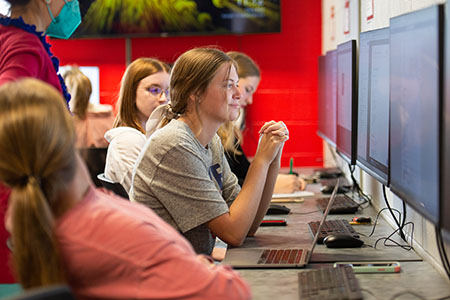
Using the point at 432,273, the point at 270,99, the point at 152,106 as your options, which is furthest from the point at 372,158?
the point at 270,99

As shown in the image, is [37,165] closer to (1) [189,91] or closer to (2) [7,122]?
(2) [7,122]

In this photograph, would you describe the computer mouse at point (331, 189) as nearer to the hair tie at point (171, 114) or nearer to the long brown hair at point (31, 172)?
the hair tie at point (171, 114)

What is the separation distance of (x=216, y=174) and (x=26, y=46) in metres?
0.78

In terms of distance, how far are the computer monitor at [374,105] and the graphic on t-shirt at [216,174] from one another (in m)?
0.53

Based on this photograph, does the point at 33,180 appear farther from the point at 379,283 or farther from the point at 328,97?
the point at 328,97

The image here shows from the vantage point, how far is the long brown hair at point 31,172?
1031mm

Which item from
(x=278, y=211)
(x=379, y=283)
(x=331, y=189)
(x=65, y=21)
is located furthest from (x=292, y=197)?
(x=379, y=283)

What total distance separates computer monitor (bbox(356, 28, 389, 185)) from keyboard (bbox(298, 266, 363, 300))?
0.49m

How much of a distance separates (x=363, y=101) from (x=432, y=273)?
97cm

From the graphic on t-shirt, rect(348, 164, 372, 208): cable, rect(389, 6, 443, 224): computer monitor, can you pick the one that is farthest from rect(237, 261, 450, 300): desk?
rect(348, 164, 372, 208): cable

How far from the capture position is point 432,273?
5.40 feet

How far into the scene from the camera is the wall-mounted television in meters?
5.34

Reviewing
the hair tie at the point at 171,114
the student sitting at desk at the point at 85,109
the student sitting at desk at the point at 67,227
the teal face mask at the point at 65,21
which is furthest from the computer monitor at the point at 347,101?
the student sitting at desk at the point at 85,109

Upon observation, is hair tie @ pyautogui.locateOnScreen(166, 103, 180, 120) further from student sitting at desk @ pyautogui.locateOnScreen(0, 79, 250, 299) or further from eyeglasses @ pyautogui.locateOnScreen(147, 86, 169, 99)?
student sitting at desk @ pyautogui.locateOnScreen(0, 79, 250, 299)
